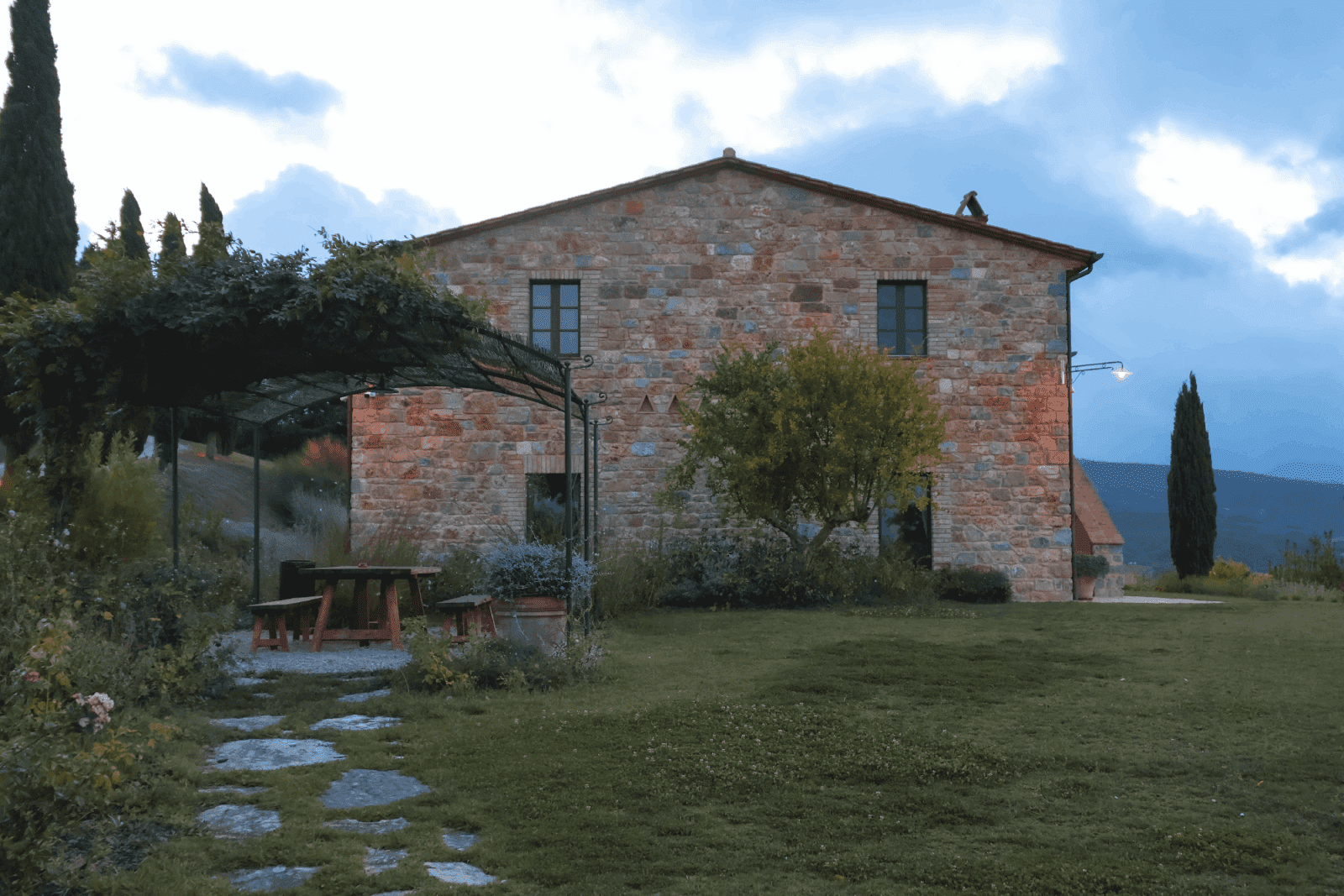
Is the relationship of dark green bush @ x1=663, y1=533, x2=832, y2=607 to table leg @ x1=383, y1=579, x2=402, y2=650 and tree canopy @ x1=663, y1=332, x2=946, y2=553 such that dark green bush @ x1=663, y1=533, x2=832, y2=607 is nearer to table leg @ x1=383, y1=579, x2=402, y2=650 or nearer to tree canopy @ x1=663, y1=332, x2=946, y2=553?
tree canopy @ x1=663, y1=332, x2=946, y2=553

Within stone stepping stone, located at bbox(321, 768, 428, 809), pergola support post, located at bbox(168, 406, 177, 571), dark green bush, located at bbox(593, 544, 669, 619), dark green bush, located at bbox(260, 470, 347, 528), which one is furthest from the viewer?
dark green bush, located at bbox(260, 470, 347, 528)

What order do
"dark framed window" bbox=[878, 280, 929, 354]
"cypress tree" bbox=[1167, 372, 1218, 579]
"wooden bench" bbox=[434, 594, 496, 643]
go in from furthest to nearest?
"cypress tree" bbox=[1167, 372, 1218, 579] → "dark framed window" bbox=[878, 280, 929, 354] → "wooden bench" bbox=[434, 594, 496, 643]

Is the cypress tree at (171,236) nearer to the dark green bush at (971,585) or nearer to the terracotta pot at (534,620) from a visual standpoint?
the terracotta pot at (534,620)

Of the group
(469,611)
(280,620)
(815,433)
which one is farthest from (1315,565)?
(280,620)

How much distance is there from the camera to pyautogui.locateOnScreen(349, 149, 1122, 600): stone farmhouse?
13.2m

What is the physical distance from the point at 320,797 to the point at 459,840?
0.82 meters

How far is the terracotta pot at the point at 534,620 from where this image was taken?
6879 mm

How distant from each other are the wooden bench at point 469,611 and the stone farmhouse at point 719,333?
14.1 feet

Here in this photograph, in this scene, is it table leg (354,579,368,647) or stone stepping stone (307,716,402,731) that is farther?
table leg (354,579,368,647)

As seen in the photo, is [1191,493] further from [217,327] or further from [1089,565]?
[217,327]

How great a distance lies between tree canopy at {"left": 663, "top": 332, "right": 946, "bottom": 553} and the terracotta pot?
15.6ft

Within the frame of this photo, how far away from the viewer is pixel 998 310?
13.4 m

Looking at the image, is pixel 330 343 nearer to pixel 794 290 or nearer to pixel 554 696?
pixel 554 696

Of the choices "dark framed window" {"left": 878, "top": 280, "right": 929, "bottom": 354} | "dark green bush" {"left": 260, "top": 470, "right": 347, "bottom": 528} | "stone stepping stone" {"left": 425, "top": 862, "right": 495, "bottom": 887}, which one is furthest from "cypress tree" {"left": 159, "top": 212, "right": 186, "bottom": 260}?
"dark green bush" {"left": 260, "top": 470, "right": 347, "bottom": 528}
